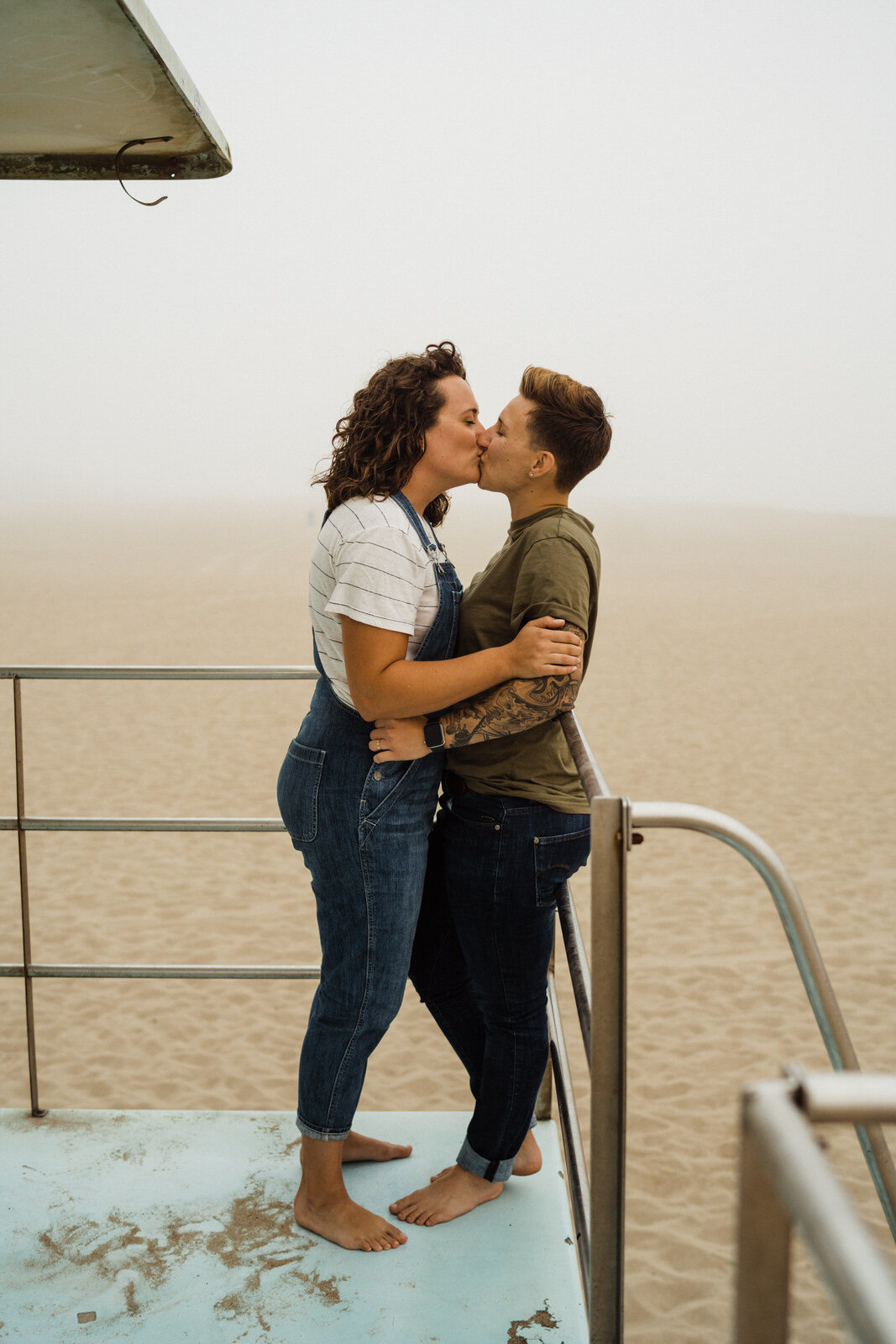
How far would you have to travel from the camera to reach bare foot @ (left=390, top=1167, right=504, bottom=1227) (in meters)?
2.13

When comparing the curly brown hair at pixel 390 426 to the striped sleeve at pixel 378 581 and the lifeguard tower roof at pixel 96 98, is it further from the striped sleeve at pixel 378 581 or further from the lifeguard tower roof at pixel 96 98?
the lifeguard tower roof at pixel 96 98

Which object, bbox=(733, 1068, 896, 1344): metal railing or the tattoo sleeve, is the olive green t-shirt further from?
bbox=(733, 1068, 896, 1344): metal railing

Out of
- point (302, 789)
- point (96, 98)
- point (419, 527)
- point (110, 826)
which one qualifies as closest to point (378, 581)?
point (419, 527)

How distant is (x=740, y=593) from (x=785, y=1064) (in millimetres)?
45417

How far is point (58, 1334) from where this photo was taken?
182 cm

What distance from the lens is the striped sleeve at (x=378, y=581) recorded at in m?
1.81

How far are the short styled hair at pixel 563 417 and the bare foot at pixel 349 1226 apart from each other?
1530mm

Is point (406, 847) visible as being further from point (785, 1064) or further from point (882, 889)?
point (882, 889)

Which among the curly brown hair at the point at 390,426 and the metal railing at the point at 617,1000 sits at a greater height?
the curly brown hair at the point at 390,426

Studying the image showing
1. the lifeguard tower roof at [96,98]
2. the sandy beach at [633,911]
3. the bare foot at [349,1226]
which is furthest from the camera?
the sandy beach at [633,911]

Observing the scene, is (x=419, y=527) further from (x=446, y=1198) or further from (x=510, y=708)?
(x=446, y=1198)

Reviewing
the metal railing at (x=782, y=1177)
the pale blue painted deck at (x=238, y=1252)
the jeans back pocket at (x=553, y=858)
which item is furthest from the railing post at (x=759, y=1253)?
the pale blue painted deck at (x=238, y=1252)

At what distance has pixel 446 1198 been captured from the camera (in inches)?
85.0

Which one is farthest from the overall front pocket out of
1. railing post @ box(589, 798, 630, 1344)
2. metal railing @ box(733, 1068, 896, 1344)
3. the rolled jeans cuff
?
metal railing @ box(733, 1068, 896, 1344)
